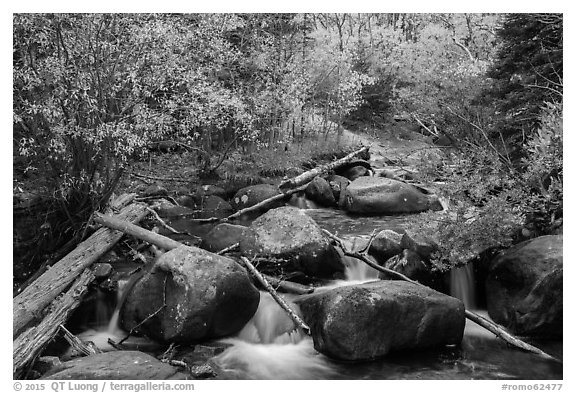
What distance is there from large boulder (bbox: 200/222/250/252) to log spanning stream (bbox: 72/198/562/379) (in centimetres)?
121

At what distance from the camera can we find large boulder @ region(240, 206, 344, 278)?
5438 mm

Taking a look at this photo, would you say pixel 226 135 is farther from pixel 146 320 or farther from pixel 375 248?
pixel 146 320

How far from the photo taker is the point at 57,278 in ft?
15.5

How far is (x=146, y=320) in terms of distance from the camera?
4.34 metres

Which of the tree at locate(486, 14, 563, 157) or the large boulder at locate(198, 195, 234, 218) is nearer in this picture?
the tree at locate(486, 14, 563, 157)

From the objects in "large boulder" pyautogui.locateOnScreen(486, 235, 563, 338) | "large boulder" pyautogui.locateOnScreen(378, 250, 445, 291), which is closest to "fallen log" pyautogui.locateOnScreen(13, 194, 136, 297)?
"large boulder" pyautogui.locateOnScreen(378, 250, 445, 291)

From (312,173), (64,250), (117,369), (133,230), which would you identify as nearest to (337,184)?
(312,173)

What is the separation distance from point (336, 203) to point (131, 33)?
17.3ft

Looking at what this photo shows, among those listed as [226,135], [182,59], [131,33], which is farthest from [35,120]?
[226,135]

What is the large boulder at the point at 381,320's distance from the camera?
3.99 m

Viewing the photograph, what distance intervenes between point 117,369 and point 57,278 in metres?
1.78

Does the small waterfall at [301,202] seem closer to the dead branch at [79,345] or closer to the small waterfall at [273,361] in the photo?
the small waterfall at [273,361]

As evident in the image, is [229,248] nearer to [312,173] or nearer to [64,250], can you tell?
[64,250]

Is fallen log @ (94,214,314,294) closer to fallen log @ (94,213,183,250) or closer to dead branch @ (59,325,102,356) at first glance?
fallen log @ (94,213,183,250)
